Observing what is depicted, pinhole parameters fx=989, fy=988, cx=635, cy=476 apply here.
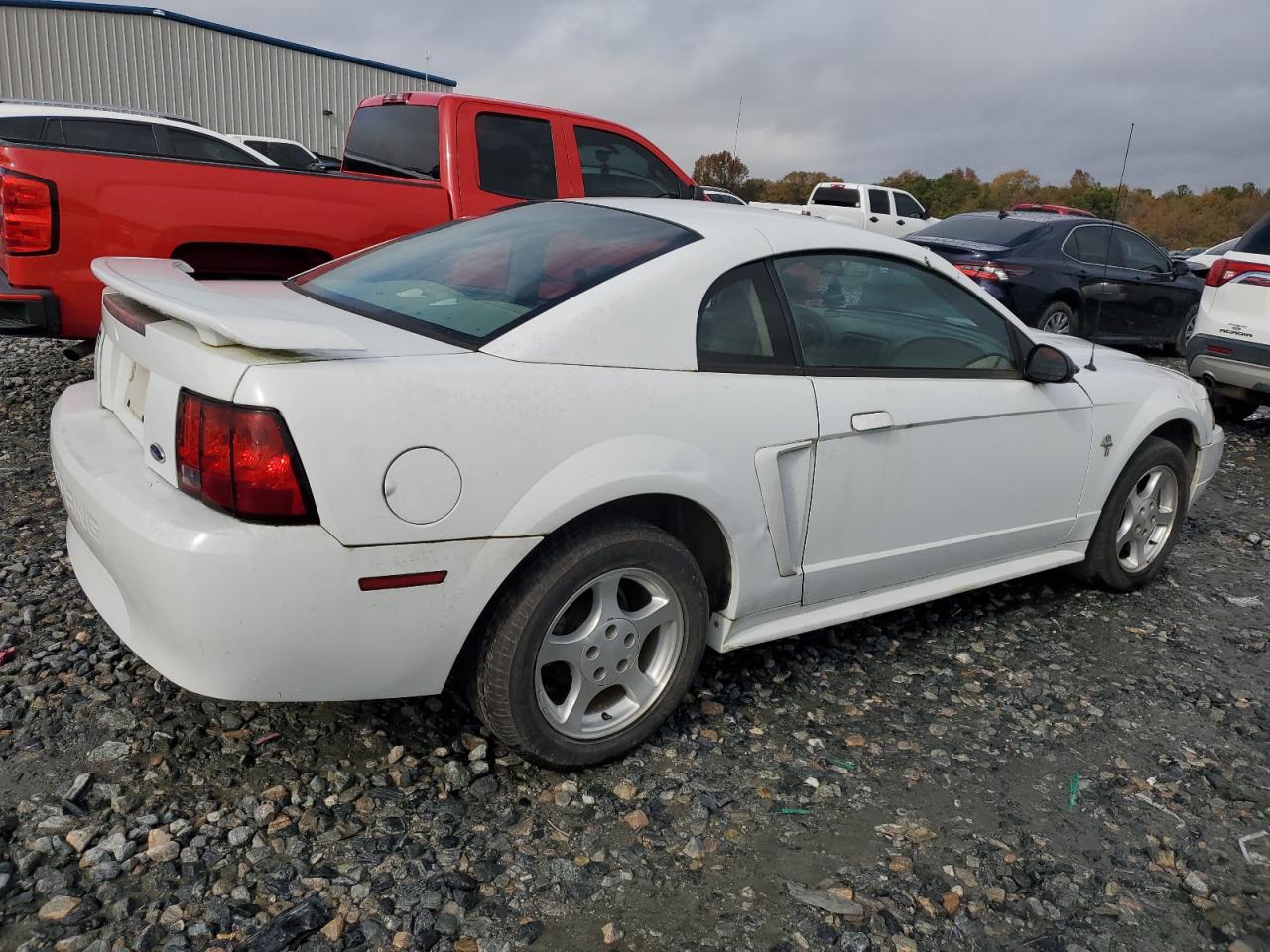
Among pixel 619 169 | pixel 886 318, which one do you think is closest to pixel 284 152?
pixel 619 169

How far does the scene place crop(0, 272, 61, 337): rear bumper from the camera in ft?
15.0

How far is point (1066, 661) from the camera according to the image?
146 inches

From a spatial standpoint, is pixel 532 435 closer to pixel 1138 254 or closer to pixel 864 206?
pixel 1138 254

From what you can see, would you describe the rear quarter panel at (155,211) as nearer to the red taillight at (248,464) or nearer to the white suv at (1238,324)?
the red taillight at (248,464)

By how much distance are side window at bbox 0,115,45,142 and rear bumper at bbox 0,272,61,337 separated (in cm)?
665

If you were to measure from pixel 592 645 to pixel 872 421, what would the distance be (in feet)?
3.63

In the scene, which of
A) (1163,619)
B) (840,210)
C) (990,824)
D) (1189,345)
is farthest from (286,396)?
(840,210)

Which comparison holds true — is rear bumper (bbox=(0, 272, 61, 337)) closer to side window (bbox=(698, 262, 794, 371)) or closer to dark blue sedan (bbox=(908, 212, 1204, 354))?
side window (bbox=(698, 262, 794, 371))

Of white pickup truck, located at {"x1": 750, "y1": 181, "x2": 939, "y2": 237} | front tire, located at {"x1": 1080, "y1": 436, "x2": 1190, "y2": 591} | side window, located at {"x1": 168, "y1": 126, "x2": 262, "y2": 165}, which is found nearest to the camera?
front tire, located at {"x1": 1080, "y1": 436, "x2": 1190, "y2": 591}

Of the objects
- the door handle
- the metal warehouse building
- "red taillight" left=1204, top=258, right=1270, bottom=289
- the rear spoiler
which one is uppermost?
the metal warehouse building

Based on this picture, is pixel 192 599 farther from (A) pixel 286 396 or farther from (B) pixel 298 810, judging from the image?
(B) pixel 298 810

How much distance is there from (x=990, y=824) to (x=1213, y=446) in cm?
277

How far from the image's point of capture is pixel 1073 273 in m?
9.19

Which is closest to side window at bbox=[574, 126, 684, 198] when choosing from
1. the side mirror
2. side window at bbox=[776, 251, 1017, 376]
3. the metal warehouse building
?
side window at bbox=[776, 251, 1017, 376]
